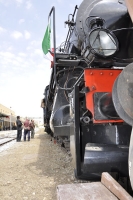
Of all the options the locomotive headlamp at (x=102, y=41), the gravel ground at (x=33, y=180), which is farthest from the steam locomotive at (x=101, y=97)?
the gravel ground at (x=33, y=180)

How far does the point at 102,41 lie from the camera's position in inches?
96.3

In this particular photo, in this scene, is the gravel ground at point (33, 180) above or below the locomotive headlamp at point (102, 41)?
below

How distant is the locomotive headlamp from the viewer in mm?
2422

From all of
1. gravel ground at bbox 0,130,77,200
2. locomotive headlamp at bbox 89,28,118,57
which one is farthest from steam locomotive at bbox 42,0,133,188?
gravel ground at bbox 0,130,77,200

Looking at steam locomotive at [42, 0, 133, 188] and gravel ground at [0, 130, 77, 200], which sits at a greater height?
steam locomotive at [42, 0, 133, 188]

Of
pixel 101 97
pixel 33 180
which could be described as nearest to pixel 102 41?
pixel 101 97

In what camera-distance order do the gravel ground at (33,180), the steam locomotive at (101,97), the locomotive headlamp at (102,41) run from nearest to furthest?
the steam locomotive at (101,97) → the locomotive headlamp at (102,41) → the gravel ground at (33,180)

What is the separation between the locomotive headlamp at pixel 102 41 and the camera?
242 cm

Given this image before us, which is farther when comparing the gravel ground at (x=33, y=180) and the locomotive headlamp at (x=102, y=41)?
the gravel ground at (x=33, y=180)

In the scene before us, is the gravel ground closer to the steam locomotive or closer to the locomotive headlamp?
the steam locomotive

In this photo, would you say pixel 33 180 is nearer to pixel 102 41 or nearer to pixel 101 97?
pixel 101 97

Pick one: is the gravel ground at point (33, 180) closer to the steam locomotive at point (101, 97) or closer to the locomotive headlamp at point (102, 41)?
the steam locomotive at point (101, 97)

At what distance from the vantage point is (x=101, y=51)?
247 centimetres

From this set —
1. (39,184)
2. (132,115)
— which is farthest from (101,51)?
(39,184)
